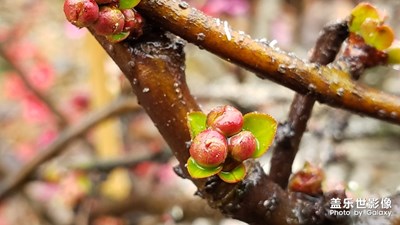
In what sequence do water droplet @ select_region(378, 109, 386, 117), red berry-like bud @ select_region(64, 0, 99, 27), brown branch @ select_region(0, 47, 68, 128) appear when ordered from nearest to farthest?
red berry-like bud @ select_region(64, 0, 99, 27)
water droplet @ select_region(378, 109, 386, 117)
brown branch @ select_region(0, 47, 68, 128)

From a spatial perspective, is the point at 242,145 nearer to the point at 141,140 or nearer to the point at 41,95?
the point at 41,95

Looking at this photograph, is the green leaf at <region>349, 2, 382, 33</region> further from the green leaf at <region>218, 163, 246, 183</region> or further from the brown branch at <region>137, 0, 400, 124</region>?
the green leaf at <region>218, 163, 246, 183</region>

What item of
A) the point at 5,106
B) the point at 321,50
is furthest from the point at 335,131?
the point at 5,106

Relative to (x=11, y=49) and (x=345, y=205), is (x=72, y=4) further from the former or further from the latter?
(x=11, y=49)

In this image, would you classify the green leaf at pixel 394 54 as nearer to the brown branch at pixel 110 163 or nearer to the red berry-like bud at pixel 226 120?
the red berry-like bud at pixel 226 120

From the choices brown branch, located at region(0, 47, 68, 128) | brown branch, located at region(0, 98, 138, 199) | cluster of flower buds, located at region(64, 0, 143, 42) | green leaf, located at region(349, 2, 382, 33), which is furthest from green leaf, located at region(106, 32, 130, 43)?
brown branch, located at region(0, 47, 68, 128)

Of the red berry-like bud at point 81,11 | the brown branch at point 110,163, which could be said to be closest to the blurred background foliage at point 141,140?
the brown branch at point 110,163
